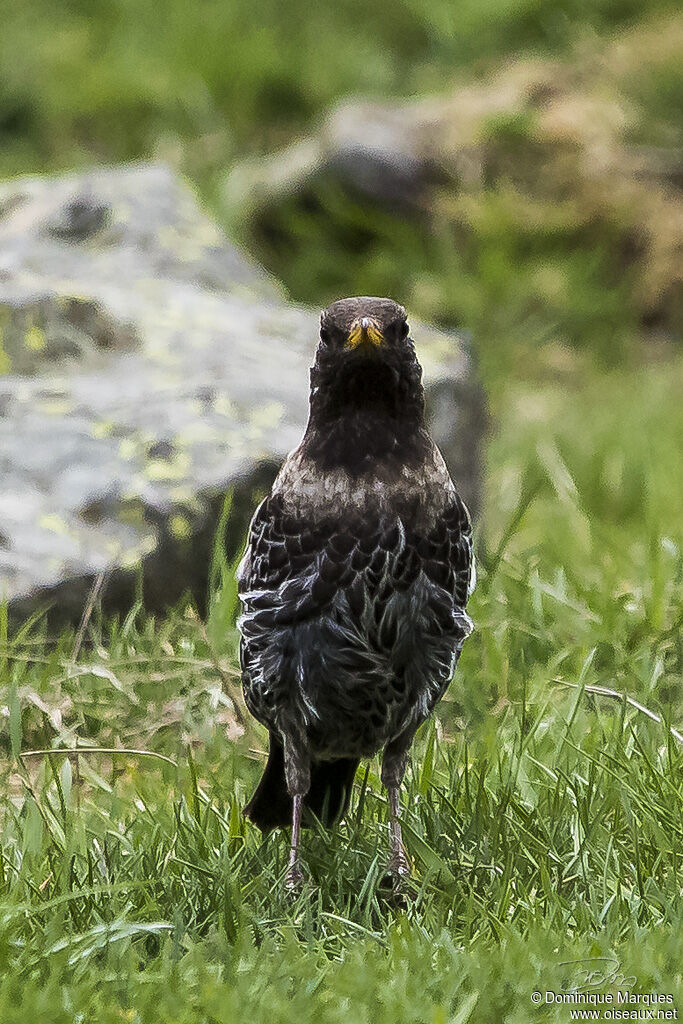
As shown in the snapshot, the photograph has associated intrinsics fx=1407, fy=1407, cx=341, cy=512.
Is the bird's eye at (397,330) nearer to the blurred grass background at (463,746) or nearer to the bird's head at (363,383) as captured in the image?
the bird's head at (363,383)

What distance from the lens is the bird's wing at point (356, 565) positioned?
3.03m

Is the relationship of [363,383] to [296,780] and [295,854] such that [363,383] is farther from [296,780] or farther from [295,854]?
[295,854]

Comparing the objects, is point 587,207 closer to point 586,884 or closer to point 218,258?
point 218,258

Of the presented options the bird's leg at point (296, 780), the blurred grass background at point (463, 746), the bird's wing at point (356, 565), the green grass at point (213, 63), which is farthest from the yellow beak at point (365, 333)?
the green grass at point (213, 63)

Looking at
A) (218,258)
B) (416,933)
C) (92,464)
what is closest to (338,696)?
(416,933)

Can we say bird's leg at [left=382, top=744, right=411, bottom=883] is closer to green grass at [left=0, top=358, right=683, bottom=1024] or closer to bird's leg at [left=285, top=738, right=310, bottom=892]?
green grass at [left=0, top=358, right=683, bottom=1024]

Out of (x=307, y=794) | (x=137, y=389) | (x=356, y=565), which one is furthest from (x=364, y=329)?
(x=137, y=389)

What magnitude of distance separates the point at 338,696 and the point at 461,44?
8.08 metres

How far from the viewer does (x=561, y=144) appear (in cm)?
879

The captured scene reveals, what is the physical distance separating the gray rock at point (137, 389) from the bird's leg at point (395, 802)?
151cm

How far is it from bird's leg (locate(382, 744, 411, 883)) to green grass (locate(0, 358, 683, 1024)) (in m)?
0.04

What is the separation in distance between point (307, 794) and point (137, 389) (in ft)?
7.13
